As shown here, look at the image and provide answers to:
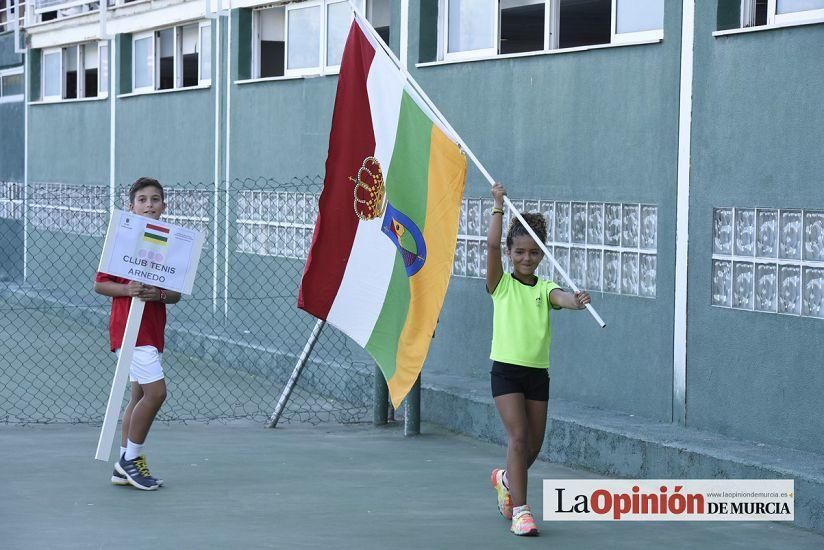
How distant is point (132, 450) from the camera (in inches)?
323

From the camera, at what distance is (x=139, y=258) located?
26.9 feet

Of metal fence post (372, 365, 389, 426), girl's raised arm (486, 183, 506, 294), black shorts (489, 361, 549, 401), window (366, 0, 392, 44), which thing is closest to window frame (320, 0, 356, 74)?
window (366, 0, 392, 44)

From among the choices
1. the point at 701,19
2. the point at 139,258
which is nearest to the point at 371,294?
the point at 139,258

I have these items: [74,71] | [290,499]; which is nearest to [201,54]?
[74,71]

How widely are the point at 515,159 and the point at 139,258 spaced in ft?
11.8

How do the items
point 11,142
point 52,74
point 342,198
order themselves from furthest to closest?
point 11,142
point 52,74
point 342,198

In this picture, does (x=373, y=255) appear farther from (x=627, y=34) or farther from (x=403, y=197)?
(x=627, y=34)

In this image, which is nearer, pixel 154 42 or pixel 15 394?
pixel 15 394

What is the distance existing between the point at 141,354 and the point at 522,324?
2.26m

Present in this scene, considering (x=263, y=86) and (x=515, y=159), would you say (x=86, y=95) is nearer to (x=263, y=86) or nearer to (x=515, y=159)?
(x=263, y=86)

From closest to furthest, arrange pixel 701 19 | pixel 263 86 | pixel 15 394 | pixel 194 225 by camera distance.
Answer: pixel 701 19
pixel 15 394
pixel 263 86
pixel 194 225

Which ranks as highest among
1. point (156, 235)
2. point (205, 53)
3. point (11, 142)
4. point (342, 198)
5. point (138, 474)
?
point (205, 53)

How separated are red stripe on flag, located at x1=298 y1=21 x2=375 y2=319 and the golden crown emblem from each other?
0.04 metres

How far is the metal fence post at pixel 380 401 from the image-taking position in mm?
10711
